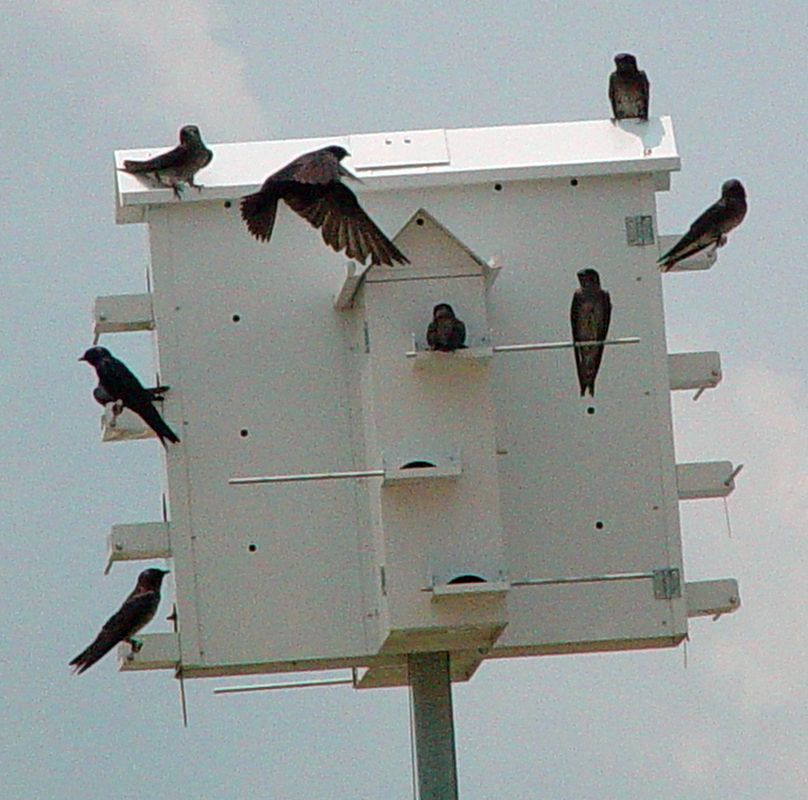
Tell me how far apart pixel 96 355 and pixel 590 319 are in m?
1.64

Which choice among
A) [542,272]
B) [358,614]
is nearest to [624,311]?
[542,272]

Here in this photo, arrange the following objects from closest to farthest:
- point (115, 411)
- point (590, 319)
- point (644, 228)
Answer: point (590, 319) → point (115, 411) → point (644, 228)

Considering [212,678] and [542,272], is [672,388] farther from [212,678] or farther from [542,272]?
[212,678]

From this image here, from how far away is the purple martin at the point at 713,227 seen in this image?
56.3ft

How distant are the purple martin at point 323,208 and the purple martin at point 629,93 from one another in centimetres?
109

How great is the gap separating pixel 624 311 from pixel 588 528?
2.39 ft

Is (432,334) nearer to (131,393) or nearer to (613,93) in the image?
(131,393)

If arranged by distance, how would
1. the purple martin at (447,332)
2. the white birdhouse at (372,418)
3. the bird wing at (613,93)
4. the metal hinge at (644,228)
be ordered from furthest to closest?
1. the bird wing at (613,93)
2. the metal hinge at (644,228)
3. the white birdhouse at (372,418)
4. the purple martin at (447,332)

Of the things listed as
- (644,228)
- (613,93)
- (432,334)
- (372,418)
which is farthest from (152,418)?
(613,93)

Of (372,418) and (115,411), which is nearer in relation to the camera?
(372,418)

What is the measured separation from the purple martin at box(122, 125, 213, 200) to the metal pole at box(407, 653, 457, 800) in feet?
5.75

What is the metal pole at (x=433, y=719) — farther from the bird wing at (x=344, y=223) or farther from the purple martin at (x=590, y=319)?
the bird wing at (x=344, y=223)

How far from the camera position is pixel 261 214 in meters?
16.6

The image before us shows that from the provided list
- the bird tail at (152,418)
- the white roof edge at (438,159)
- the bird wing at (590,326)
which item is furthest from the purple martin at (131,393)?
the bird wing at (590,326)
